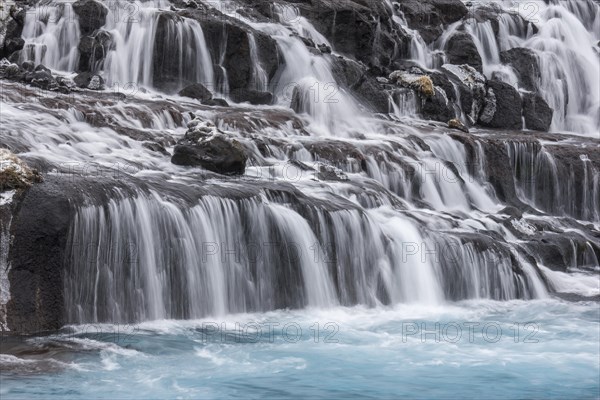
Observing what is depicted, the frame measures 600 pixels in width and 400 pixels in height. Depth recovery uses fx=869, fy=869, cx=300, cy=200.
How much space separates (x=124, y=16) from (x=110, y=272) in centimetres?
1165

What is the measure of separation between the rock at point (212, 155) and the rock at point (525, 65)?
47.0ft

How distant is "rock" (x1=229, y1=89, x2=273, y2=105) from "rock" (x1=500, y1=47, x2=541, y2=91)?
9455 mm

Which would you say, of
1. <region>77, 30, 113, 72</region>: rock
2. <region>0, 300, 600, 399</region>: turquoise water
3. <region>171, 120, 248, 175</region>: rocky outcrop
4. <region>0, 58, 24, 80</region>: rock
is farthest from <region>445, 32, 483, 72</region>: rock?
<region>0, 300, 600, 399</region>: turquoise water

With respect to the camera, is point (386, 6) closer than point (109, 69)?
No

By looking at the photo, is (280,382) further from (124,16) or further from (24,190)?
(124,16)

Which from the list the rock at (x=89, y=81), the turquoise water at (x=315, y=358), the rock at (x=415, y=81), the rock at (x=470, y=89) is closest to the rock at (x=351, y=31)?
the rock at (x=415, y=81)

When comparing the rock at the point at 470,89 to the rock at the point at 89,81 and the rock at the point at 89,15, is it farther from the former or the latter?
the rock at the point at 89,81

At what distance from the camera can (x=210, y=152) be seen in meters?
14.0

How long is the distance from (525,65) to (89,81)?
13.7m

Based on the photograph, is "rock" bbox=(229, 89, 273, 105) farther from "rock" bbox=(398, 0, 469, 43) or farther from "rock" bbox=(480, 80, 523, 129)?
"rock" bbox=(398, 0, 469, 43)

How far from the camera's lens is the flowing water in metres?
9.47

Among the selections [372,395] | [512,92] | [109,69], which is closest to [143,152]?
[109,69]

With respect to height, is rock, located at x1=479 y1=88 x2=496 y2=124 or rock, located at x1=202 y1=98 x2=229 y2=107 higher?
rock, located at x1=479 y1=88 x2=496 y2=124

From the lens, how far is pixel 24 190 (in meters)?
10.3
